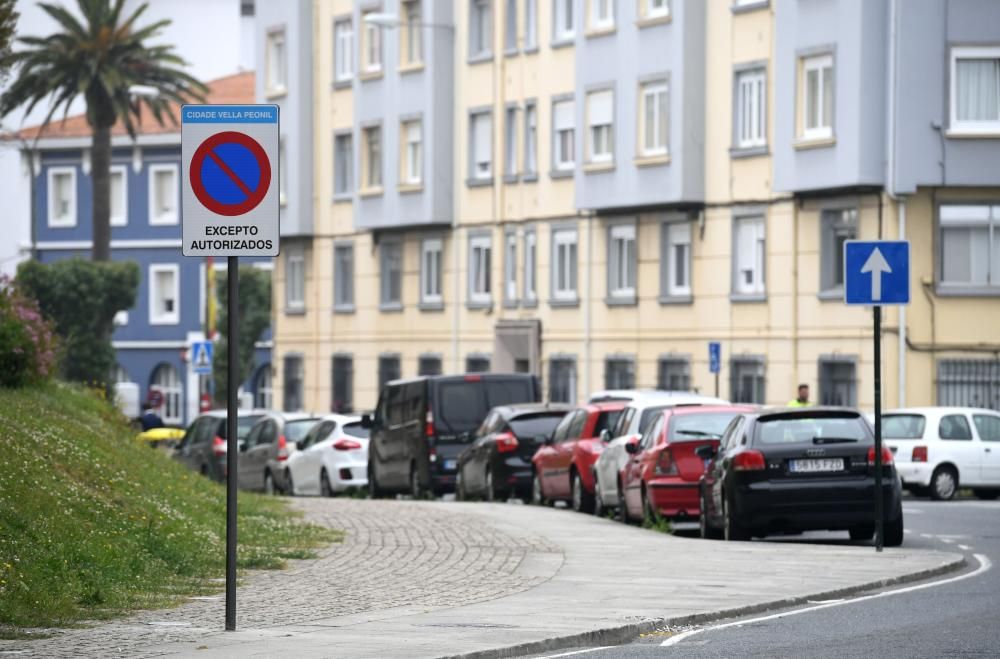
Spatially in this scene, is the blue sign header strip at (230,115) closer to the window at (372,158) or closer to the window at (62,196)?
the window at (372,158)

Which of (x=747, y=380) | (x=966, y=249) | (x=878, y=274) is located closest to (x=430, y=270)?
(x=747, y=380)

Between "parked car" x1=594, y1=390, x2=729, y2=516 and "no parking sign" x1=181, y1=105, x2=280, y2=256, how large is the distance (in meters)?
14.2

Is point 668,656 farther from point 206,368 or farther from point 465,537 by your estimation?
point 206,368

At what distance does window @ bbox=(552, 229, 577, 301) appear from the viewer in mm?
56219

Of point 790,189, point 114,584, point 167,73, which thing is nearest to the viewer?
point 114,584

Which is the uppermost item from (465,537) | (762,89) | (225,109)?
(762,89)

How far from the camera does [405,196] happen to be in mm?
61781

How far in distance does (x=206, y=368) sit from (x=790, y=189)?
52.6 ft

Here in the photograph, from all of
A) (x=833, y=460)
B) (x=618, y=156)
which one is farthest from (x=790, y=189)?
(x=833, y=460)

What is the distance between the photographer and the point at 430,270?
2463 inches

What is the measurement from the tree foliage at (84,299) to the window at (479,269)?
18251 mm

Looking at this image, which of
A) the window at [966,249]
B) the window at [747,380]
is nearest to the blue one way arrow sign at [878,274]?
the window at [966,249]

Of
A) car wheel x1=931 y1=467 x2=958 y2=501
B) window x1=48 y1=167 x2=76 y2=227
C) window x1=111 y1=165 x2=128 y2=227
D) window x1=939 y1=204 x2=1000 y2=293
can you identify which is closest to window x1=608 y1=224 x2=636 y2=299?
window x1=939 y1=204 x2=1000 y2=293

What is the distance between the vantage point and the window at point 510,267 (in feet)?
192
